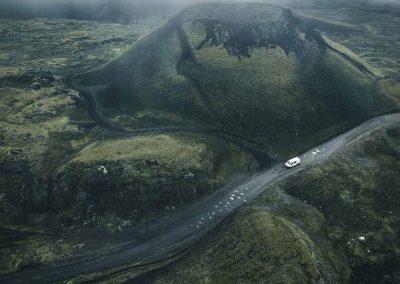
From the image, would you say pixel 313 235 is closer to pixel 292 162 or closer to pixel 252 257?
pixel 252 257

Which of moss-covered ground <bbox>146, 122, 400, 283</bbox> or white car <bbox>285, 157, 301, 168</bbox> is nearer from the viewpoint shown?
moss-covered ground <bbox>146, 122, 400, 283</bbox>

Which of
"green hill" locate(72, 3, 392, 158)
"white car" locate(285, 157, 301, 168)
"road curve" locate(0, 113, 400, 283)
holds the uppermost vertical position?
"green hill" locate(72, 3, 392, 158)

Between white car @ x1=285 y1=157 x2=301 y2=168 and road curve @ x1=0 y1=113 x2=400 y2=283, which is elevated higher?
white car @ x1=285 y1=157 x2=301 y2=168

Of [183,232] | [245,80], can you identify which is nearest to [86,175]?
[183,232]

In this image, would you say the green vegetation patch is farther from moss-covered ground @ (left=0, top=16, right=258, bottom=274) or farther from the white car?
the white car

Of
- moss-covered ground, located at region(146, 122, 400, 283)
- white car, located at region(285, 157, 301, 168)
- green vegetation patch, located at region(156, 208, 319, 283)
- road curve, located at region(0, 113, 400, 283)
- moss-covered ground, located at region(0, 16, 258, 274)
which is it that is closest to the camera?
green vegetation patch, located at region(156, 208, 319, 283)

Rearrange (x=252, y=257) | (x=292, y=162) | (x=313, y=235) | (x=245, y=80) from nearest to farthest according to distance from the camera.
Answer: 1. (x=252, y=257)
2. (x=313, y=235)
3. (x=292, y=162)
4. (x=245, y=80)

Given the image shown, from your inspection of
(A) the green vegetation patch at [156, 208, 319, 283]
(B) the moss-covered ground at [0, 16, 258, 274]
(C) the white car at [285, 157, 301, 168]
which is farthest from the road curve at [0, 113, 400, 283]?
(A) the green vegetation patch at [156, 208, 319, 283]

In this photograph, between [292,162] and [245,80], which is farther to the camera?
[245,80]

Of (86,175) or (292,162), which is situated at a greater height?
(292,162)
